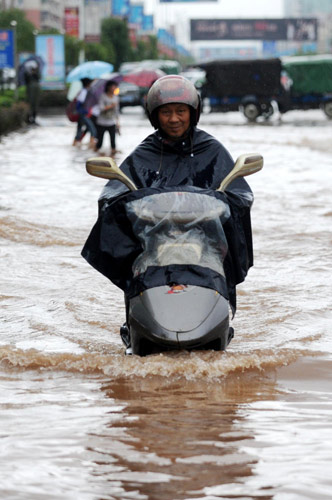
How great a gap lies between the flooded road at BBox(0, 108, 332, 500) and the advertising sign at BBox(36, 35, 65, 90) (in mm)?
28679

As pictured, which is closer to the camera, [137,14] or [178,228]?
[178,228]

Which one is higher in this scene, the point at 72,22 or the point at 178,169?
the point at 72,22

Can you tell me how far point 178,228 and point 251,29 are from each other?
117 meters

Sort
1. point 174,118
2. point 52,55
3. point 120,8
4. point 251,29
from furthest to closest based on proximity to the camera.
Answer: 1. point 251,29
2. point 120,8
3. point 52,55
4. point 174,118

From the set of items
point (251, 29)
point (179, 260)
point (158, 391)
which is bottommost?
point (158, 391)

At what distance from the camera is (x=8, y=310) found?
791cm

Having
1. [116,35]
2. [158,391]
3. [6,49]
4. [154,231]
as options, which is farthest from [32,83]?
[116,35]

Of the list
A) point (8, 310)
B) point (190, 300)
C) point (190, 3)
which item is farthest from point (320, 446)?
point (190, 3)

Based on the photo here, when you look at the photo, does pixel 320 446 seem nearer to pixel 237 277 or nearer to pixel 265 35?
pixel 237 277

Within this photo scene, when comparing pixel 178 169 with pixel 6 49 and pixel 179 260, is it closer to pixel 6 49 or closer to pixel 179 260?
pixel 179 260

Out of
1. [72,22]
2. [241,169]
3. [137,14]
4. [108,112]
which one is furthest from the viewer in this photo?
[137,14]

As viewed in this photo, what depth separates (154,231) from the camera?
214 inches

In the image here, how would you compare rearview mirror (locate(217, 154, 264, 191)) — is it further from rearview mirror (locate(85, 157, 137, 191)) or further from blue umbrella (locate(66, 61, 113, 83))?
blue umbrella (locate(66, 61, 113, 83))

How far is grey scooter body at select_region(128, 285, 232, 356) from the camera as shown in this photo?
532cm
